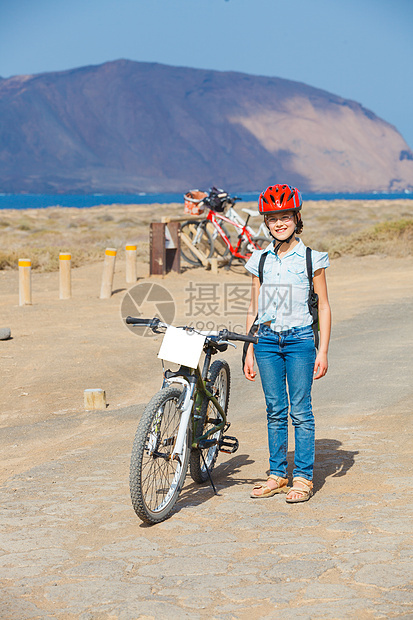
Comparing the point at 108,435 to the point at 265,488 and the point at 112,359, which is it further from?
the point at 112,359

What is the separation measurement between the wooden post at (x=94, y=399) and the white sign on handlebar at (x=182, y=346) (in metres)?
3.37

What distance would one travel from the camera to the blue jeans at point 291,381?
4637mm

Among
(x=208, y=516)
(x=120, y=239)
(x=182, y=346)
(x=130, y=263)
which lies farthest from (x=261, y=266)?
(x=120, y=239)

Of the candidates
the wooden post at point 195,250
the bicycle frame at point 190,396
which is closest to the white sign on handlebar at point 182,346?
the bicycle frame at point 190,396

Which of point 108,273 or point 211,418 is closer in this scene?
point 211,418

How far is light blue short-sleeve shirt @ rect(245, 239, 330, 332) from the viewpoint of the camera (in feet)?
15.1

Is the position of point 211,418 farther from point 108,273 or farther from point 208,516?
point 108,273

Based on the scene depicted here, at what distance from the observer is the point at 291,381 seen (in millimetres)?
4695

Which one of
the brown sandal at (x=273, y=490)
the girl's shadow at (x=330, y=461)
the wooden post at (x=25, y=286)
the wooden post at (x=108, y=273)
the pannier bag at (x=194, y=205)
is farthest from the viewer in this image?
the pannier bag at (x=194, y=205)

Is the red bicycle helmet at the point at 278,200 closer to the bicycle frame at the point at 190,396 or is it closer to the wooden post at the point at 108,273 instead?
the bicycle frame at the point at 190,396

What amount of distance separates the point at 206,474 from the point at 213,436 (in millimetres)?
306

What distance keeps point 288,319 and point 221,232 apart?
564 inches

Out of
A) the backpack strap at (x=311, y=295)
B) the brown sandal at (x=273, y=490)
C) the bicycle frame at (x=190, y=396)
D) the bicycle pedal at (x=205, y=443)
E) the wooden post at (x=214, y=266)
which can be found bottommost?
the brown sandal at (x=273, y=490)

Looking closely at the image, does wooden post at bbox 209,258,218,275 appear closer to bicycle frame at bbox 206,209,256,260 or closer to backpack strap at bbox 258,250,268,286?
bicycle frame at bbox 206,209,256,260
